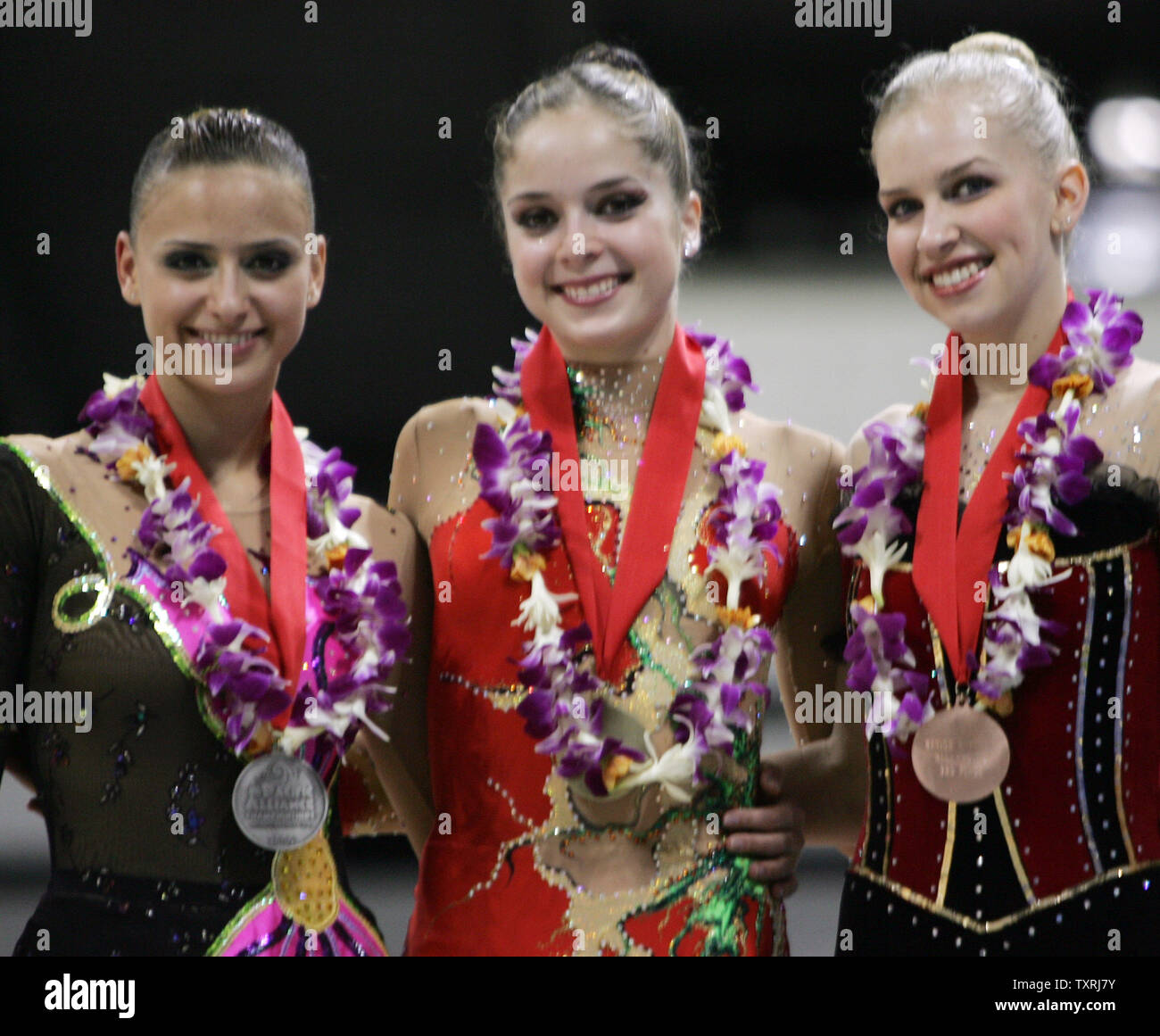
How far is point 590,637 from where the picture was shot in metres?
2.21

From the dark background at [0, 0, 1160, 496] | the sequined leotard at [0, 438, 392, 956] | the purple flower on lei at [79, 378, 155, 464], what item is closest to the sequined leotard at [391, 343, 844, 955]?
the sequined leotard at [0, 438, 392, 956]

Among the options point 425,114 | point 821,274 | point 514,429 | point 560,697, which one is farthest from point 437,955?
point 821,274

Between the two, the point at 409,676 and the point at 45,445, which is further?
the point at 409,676

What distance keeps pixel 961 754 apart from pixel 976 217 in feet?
2.48

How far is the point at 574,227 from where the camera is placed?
7.38ft

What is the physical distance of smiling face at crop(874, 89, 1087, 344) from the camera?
219 centimetres

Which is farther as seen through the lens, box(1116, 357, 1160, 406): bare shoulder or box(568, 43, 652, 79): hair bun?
box(568, 43, 652, 79): hair bun

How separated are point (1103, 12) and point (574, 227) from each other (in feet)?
4.81

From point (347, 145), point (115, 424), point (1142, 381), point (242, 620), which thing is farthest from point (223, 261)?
point (1142, 381)

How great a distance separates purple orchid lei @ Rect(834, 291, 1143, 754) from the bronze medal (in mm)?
25

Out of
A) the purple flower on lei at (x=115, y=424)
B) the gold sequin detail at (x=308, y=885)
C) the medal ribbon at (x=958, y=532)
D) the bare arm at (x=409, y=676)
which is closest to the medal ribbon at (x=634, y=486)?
the bare arm at (x=409, y=676)

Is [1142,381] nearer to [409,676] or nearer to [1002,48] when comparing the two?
[1002,48]

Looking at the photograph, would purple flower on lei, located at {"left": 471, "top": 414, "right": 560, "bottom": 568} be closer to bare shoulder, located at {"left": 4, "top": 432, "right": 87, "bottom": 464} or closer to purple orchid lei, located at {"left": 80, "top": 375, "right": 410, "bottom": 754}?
purple orchid lei, located at {"left": 80, "top": 375, "right": 410, "bottom": 754}

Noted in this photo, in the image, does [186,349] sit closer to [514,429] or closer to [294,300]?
[294,300]
